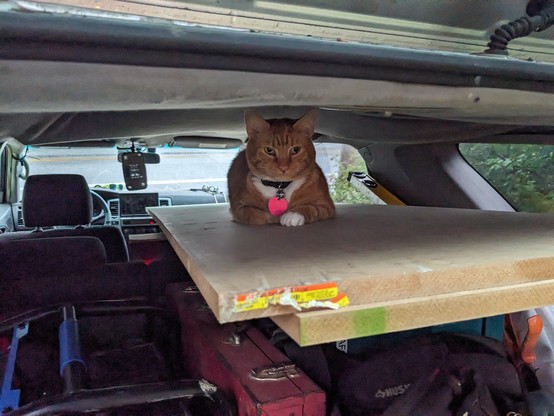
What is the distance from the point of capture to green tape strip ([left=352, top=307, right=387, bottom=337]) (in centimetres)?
63

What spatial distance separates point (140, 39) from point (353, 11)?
1.55ft

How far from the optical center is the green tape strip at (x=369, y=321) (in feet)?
2.08

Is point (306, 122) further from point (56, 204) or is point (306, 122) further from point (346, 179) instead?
point (56, 204)

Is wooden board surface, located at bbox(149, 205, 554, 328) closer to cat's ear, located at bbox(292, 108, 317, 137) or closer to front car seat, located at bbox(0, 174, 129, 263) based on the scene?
cat's ear, located at bbox(292, 108, 317, 137)

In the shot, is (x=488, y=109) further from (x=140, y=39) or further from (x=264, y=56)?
(x=140, y=39)

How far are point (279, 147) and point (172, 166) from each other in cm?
266

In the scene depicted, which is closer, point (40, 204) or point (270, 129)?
point (270, 129)

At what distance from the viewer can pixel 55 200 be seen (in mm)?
2373

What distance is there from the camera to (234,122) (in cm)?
173

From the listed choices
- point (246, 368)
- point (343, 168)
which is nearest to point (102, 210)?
point (343, 168)

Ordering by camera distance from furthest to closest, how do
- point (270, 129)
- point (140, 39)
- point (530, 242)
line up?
1. point (270, 129)
2. point (530, 242)
3. point (140, 39)

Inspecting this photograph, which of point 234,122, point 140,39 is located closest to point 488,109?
point 140,39

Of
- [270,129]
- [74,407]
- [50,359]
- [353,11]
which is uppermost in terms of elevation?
[353,11]

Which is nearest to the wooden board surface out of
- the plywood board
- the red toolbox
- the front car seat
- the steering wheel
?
the plywood board
